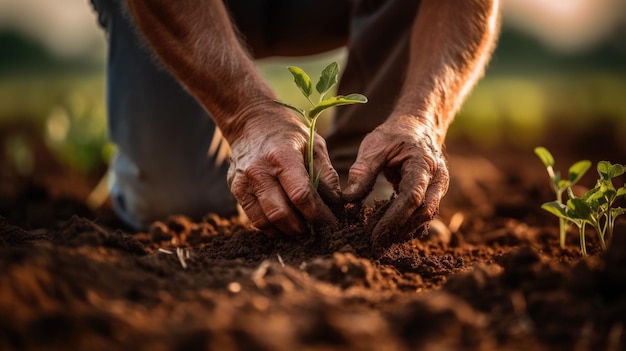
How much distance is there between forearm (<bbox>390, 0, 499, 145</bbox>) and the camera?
2113mm

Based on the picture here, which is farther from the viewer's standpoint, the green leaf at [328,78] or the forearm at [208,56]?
the forearm at [208,56]

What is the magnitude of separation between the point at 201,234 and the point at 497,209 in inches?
69.9

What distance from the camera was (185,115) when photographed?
3.21 metres

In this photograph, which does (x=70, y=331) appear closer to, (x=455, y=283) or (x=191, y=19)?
(x=455, y=283)

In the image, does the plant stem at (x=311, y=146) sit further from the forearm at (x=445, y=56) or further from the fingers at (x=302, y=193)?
the forearm at (x=445, y=56)


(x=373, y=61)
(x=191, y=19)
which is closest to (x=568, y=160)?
(x=373, y=61)

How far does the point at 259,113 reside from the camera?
6.47 feet

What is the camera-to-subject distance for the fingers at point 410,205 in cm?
177

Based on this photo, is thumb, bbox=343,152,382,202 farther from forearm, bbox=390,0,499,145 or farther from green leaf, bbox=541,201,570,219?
green leaf, bbox=541,201,570,219

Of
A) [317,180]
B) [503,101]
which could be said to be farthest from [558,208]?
[503,101]

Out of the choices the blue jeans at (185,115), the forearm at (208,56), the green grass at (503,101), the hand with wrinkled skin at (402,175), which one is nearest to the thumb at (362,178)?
the hand with wrinkled skin at (402,175)

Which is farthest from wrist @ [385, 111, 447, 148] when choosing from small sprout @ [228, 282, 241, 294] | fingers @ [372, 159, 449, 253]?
small sprout @ [228, 282, 241, 294]

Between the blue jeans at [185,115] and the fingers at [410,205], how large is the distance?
3.94 ft

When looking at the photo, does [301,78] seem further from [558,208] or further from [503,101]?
[503,101]
